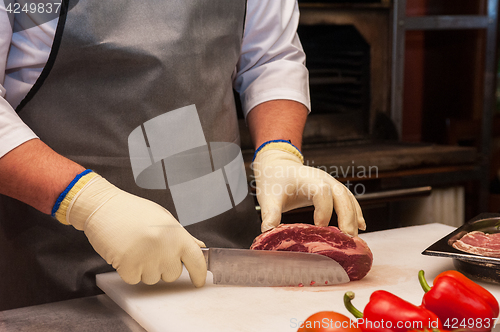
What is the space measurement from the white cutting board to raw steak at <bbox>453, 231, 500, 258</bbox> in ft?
0.27

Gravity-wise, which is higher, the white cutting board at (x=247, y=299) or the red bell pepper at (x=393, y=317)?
the red bell pepper at (x=393, y=317)

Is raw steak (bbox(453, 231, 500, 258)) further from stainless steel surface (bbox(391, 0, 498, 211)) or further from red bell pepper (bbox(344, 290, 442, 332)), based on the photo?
stainless steel surface (bbox(391, 0, 498, 211))

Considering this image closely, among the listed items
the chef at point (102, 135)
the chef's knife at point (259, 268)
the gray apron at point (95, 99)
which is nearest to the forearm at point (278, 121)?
the chef at point (102, 135)

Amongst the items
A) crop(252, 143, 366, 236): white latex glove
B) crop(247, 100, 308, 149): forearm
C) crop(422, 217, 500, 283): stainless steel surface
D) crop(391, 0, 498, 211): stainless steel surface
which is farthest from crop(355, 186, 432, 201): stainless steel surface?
crop(422, 217, 500, 283): stainless steel surface

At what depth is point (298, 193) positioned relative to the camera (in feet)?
4.60

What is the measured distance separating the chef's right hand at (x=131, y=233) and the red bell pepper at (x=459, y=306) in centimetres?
52

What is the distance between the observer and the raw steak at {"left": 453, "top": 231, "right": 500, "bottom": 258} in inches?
46.4

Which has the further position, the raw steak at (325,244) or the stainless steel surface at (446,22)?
the stainless steel surface at (446,22)

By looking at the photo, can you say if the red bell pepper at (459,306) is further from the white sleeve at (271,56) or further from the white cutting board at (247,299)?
the white sleeve at (271,56)

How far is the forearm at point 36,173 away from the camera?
1.13 metres

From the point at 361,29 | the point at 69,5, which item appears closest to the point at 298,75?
the point at 69,5

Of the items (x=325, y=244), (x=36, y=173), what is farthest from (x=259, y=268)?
(x=36, y=173)

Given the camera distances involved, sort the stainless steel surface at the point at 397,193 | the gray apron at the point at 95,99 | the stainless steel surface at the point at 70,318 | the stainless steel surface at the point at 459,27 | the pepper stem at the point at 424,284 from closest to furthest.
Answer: the pepper stem at the point at 424,284 → the stainless steel surface at the point at 70,318 → the gray apron at the point at 95,99 → the stainless steel surface at the point at 397,193 → the stainless steel surface at the point at 459,27

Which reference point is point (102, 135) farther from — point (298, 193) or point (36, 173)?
point (298, 193)
